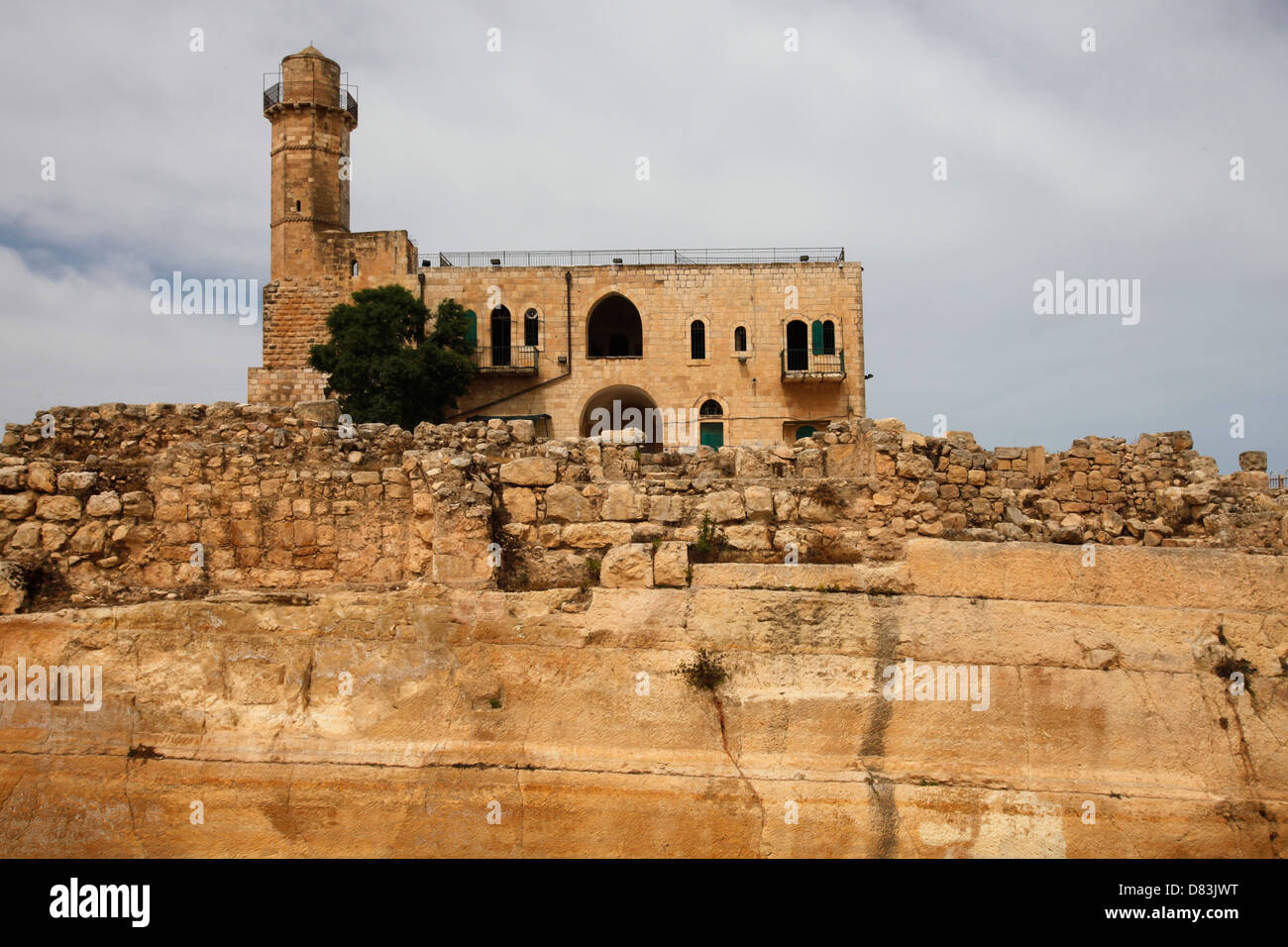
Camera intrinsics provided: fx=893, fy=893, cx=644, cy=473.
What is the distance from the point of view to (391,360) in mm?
24016

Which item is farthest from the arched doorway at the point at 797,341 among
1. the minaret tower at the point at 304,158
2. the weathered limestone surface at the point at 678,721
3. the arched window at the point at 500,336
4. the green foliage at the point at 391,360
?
the weathered limestone surface at the point at 678,721

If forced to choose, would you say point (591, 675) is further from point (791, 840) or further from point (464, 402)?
point (464, 402)

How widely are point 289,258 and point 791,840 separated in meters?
27.1

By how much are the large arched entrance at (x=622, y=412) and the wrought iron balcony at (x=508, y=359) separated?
91.3 inches

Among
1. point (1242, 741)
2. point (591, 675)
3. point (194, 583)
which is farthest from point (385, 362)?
point (1242, 741)

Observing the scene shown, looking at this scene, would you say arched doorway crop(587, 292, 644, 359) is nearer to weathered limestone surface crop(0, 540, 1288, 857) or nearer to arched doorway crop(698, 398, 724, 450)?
arched doorway crop(698, 398, 724, 450)

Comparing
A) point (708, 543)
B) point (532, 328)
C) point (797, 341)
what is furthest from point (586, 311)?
point (708, 543)

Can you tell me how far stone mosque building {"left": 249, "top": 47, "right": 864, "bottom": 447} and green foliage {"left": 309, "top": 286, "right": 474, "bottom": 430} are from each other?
8.19 ft

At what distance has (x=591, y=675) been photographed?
591cm

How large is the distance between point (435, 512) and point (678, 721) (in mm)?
2257

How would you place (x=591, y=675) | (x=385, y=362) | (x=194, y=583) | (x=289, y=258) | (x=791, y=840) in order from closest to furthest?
1. (x=791, y=840)
2. (x=591, y=675)
3. (x=194, y=583)
4. (x=385, y=362)
5. (x=289, y=258)

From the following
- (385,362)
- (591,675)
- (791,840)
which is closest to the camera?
(791,840)
